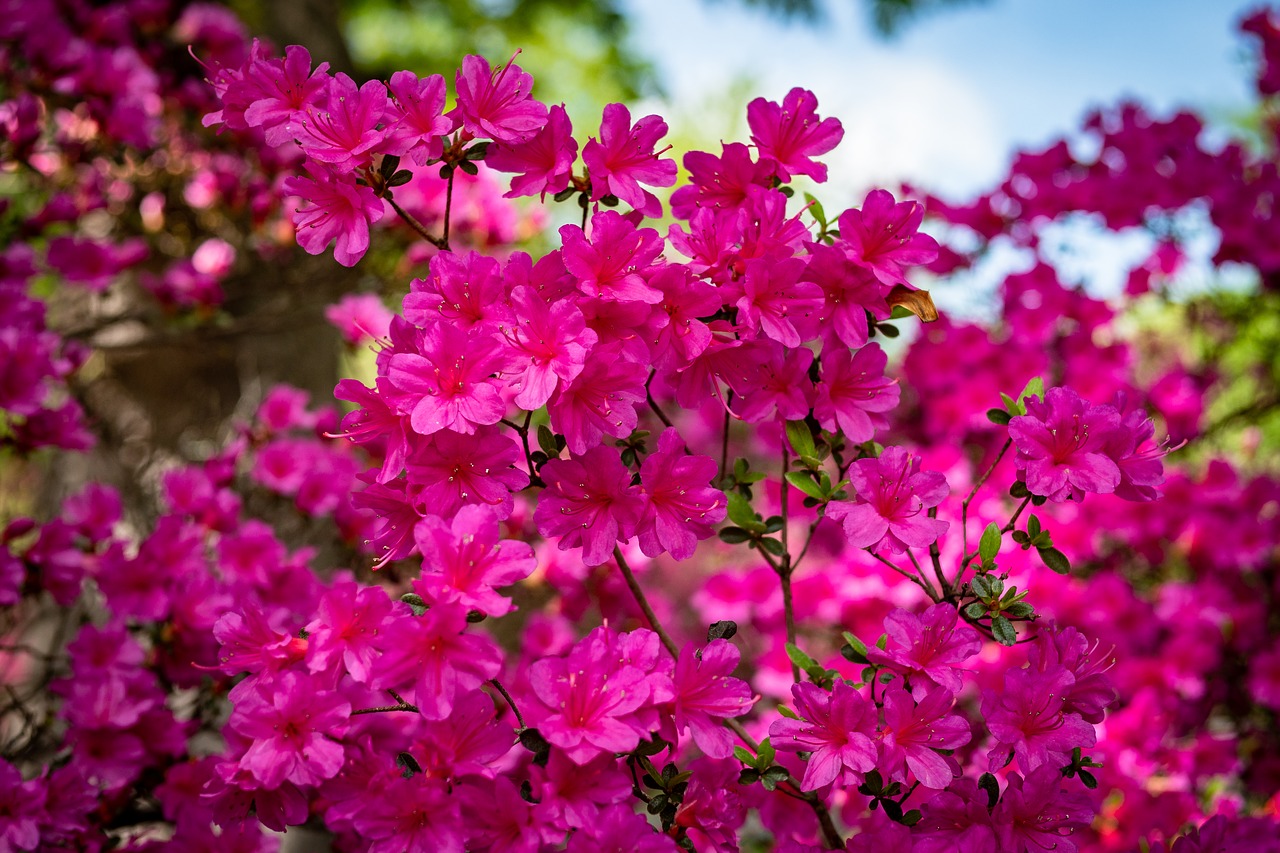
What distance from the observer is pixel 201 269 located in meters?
2.89

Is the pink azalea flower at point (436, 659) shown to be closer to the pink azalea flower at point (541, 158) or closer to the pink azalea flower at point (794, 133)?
the pink azalea flower at point (541, 158)

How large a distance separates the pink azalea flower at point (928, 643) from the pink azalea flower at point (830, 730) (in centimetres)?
7

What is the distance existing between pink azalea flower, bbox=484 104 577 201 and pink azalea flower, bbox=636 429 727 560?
0.36 meters

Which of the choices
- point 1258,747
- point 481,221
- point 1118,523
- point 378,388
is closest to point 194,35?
point 481,221

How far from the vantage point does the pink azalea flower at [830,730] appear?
1100 millimetres

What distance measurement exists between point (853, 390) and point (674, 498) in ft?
0.98

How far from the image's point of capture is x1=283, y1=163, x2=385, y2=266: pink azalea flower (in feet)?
3.81

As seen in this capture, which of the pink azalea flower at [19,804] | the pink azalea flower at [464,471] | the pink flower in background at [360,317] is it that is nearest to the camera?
the pink azalea flower at [464,471]

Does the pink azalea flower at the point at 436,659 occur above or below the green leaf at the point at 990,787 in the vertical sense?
above

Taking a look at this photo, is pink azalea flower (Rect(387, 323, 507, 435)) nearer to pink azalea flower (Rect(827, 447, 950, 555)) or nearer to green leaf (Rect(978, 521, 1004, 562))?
pink azalea flower (Rect(827, 447, 950, 555))

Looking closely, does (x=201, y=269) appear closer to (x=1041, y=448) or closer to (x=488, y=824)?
(x=488, y=824)

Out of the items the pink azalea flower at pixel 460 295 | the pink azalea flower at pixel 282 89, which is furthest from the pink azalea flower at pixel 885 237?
the pink azalea flower at pixel 282 89

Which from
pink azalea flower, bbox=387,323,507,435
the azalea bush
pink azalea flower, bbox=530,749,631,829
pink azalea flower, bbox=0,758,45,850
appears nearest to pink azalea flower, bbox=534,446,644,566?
the azalea bush

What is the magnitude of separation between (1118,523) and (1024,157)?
118 centimetres
